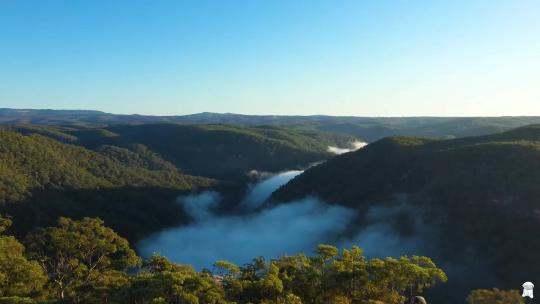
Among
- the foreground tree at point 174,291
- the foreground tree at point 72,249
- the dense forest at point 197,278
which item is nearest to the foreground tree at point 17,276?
the dense forest at point 197,278

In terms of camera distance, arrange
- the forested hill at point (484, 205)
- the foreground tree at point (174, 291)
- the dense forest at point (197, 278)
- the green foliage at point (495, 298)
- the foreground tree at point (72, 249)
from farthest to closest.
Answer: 1. the forested hill at point (484, 205)
2. the green foliage at point (495, 298)
3. the foreground tree at point (72, 249)
4. the dense forest at point (197, 278)
5. the foreground tree at point (174, 291)

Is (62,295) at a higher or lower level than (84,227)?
lower

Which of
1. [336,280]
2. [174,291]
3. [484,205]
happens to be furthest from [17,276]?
[484,205]

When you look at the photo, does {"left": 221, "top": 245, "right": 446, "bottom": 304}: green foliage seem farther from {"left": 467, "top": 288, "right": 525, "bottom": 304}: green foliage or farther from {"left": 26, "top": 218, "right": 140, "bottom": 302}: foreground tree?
{"left": 26, "top": 218, "right": 140, "bottom": 302}: foreground tree

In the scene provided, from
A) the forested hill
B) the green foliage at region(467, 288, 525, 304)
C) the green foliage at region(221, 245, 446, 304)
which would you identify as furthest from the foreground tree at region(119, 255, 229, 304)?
the forested hill

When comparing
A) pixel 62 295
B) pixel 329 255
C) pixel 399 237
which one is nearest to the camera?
pixel 329 255

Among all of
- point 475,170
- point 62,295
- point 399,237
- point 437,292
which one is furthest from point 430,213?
point 62,295

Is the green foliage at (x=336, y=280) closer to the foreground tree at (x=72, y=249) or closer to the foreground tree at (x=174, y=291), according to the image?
the foreground tree at (x=174, y=291)

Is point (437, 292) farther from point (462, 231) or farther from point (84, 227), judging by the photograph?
Result: point (84, 227)

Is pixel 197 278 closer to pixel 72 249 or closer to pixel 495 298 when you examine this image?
pixel 72 249
